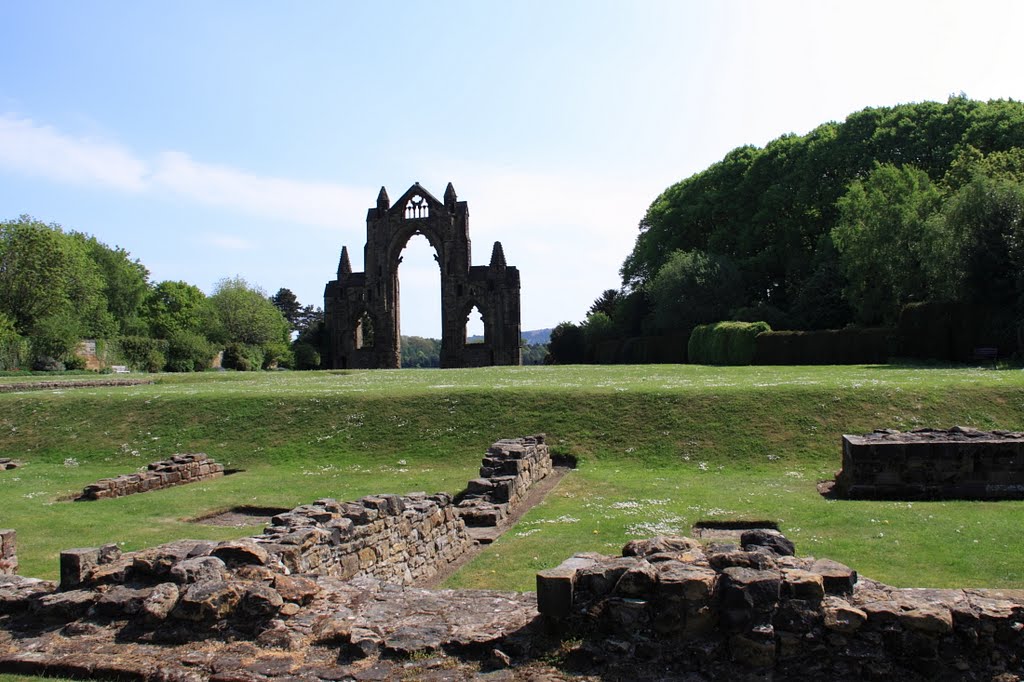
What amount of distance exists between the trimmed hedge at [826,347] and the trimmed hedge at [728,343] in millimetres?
508

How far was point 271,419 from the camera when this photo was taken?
76.8ft

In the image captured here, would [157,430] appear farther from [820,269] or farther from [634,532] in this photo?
[820,269]

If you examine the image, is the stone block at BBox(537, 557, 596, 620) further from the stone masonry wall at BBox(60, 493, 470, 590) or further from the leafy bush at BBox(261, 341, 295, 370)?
the leafy bush at BBox(261, 341, 295, 370)

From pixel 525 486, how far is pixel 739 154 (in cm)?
5204

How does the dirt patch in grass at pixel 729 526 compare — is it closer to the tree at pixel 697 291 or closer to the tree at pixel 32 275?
the tree at pixel 697 291

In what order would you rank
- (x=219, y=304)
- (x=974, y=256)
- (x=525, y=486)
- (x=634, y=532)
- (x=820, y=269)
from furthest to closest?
(x=219, y=304) < (x=820, y=269) < (x=974, y=256) < (x=525, y=486) < (x=634, y=532)

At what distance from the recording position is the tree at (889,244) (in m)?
38.6

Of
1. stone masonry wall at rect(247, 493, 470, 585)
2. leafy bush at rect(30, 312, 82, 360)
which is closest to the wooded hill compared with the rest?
stone masonry wall at rect(247, 493, 470, 585)

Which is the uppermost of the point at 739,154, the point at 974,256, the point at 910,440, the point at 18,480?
the point at 739,154

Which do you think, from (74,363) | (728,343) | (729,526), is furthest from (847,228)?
(74,363)

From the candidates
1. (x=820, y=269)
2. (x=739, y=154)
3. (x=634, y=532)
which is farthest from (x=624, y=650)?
(x=739, y=154)

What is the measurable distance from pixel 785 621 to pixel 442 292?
65.3m

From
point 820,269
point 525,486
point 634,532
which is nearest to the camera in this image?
point 634,532

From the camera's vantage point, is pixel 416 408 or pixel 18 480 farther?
pixel 416 408
